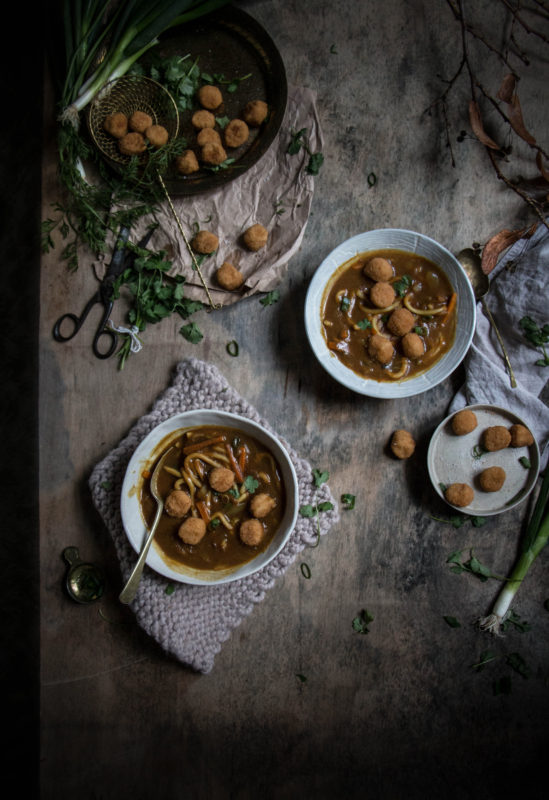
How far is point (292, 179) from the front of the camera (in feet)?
8.45

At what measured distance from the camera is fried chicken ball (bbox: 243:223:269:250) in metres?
2.51

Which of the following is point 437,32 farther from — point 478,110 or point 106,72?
point 106,72

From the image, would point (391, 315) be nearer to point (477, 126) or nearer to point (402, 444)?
point (402, 444)

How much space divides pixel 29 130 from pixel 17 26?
1.45 feet

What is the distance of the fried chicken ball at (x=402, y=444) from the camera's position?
8.34 feet

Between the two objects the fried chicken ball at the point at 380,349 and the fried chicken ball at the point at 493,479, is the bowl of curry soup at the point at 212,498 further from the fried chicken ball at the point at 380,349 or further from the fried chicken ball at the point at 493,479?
the fried chicken ball at the point at 493,479

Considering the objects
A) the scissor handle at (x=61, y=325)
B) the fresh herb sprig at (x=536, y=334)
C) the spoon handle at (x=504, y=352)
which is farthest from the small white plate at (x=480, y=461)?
the scissor handle at (x=61, y=325)

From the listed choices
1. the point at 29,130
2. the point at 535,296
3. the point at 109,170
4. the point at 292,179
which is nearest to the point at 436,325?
the point at 535,296

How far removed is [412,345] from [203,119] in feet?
4.23

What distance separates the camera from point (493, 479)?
97.2 inches

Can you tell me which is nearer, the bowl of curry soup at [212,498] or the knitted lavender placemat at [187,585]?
the bowl of curry soup at [212,498]

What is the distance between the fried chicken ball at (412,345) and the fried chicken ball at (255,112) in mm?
1100

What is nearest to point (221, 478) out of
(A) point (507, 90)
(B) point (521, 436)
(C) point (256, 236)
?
(C) point (256, 236)

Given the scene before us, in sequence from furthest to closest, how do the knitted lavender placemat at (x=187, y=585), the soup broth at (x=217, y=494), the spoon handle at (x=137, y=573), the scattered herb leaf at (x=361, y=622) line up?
the scattered herb leaf at (x=361, y=622) < the knitted lavender placemat at (x=187, y=585) < the soup broth at (x=217, y=494) < the spoon handle at (x=137, y=573)
